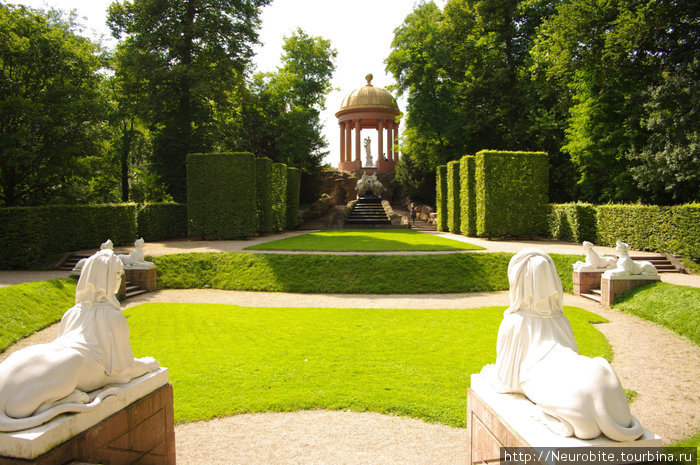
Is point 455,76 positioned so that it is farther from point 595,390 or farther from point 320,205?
point 595,390

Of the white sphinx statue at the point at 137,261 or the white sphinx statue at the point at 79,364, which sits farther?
the white sphinx statue at the point at 137,261

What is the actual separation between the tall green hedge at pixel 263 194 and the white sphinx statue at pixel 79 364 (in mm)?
21779

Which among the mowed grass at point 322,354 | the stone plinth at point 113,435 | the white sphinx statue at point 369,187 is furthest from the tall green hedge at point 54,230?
the white sphinx statue at point 369,187

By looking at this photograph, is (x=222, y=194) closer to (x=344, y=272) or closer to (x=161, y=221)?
(x=161, y=221)

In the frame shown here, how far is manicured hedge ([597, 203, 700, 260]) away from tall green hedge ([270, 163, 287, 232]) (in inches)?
747

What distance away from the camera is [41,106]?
1819cm

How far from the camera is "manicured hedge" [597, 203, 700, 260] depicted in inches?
614

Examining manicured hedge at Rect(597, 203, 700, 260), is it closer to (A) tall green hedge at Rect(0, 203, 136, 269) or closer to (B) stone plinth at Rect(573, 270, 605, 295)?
(B) stone plinth at Rect(573, 270, 605, 295)

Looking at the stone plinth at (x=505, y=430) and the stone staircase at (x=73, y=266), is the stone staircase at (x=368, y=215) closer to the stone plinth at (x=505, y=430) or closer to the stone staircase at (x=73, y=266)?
the stone staircase at (x=73, y=266)

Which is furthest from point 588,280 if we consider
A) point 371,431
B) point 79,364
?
point 79,364

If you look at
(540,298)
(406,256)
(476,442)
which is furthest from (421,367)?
(406,256)

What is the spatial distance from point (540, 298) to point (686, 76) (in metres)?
21.0

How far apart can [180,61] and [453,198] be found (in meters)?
20.5

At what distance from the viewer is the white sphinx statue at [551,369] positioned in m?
2.75
